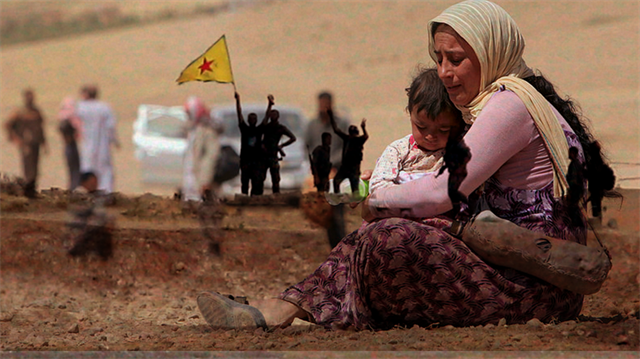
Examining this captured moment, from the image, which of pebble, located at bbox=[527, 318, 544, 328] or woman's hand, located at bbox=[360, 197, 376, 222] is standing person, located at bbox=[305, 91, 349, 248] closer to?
woman's hand, located at bbox=[360, 197, 376, 222]

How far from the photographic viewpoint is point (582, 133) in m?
4.02

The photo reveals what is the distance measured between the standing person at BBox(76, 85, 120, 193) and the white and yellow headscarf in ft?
24.9

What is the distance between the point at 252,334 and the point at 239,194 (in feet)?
15.7

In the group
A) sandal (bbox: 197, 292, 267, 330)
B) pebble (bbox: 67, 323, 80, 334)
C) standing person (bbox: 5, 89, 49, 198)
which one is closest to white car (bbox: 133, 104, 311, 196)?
standing person (bbox: 5, 89, 49, 198)

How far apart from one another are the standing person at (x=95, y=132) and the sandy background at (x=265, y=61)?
9240 mm

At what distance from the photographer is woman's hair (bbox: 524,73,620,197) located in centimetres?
392

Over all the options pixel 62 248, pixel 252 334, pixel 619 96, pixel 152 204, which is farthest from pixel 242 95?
pixel 252 334

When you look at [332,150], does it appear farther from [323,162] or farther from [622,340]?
[622,340]

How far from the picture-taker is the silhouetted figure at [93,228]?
7.27 m

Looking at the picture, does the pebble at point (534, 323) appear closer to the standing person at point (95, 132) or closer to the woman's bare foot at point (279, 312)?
the woman's bare foot at point (279, 312)

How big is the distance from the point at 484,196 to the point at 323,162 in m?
3.85

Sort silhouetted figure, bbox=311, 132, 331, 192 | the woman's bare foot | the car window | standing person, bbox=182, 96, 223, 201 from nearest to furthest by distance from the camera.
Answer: the woman's bare foot
silhouetted figure, bbox=311, 132, 331, 192
standing person, bbox=182, 96, 223, 201
the car window

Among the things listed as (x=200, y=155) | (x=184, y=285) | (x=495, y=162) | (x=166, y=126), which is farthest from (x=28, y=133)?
(x=495, y=162)

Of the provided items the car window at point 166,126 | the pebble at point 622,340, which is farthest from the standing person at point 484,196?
the car window at point 166,126
